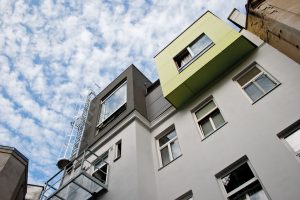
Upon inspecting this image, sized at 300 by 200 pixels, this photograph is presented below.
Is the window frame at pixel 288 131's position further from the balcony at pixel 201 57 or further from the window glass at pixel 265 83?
the balcony at pixel 201 57

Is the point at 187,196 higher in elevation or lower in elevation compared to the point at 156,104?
lower

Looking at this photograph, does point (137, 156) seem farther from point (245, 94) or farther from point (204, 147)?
point (245, 94)

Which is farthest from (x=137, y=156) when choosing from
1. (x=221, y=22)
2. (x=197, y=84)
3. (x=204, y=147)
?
(x=221, y=22)

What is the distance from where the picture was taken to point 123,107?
1428 centimetres

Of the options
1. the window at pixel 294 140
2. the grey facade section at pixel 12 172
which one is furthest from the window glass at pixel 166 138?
the grey facade section at pixel 12 172

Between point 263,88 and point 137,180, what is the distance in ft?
16.5

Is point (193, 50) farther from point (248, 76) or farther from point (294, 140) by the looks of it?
point (294, 140)

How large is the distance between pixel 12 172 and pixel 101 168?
3521 millimetres

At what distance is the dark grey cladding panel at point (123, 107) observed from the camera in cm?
1312

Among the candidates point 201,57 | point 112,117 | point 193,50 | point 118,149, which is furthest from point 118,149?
point 193,50

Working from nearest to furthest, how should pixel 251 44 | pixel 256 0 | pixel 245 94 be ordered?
1. pixel 256 0
2. pixel 245 94
3. pixel 251 44

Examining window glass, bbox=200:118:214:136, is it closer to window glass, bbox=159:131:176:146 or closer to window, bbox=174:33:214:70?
window glass, bbox=159:131:176:146

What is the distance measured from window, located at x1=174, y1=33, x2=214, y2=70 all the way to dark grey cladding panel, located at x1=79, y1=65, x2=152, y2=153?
2605 millimetres

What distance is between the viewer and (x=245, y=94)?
946cm
